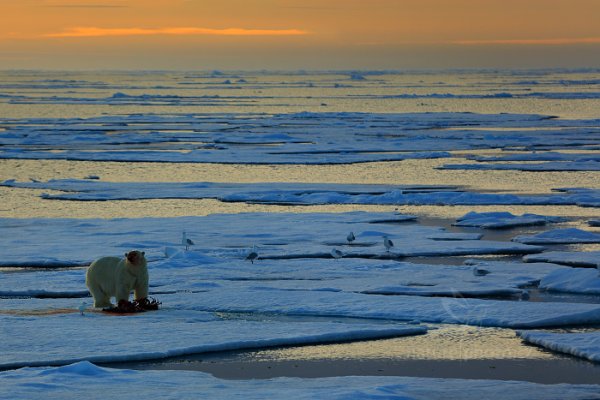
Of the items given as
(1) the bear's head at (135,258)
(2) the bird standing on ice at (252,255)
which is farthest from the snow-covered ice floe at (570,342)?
(2) the bird standing on ice at (252,255)

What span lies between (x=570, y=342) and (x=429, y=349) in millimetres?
1079

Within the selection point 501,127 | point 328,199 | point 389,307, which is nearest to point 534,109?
point 501,127

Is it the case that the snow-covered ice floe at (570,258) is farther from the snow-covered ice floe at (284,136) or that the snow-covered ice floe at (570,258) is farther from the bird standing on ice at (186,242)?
the snow-covered ice floe at (284,136)

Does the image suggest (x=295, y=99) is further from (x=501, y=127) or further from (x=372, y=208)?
(x=372, y=208)

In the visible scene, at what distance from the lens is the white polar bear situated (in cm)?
946

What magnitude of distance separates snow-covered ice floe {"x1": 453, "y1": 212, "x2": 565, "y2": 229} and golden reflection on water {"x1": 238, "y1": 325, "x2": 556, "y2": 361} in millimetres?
6476

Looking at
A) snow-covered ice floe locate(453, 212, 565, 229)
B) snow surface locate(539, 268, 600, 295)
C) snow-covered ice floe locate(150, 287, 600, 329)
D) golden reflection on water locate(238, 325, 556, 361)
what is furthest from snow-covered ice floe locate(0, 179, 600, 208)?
golden reflection on water locate(238, 325, 556, 361)

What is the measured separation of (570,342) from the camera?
26.7 feet

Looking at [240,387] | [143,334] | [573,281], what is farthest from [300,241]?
[240,387]

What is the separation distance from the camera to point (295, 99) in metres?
70.0

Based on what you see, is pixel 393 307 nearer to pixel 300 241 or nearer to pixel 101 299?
pixel 101 299

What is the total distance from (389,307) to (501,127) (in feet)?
100

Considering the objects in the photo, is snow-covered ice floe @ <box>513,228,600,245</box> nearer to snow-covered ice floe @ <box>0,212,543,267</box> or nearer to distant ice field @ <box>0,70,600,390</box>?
distant ice field @ <box>0,70,600,390</box>

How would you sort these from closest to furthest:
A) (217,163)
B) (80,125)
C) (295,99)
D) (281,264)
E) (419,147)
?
(281,264)
(217,163)
(419,147)
(80,125)
(295,99)
